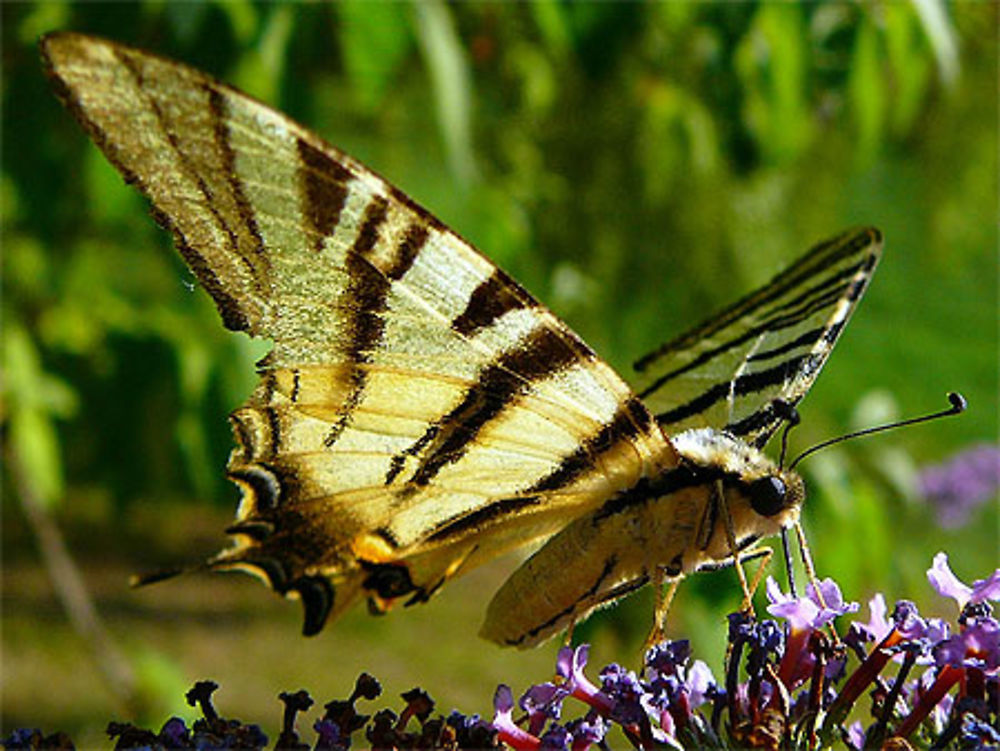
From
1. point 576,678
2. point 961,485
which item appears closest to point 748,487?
point 576,678

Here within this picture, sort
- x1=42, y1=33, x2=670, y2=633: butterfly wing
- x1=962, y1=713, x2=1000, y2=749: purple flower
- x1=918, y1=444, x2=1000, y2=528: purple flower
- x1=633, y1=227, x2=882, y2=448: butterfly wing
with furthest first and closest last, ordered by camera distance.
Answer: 1. x1=918, y1=444, x2=1000, y2=528: purple flower
2. x1=633, y1=227, x2=882, y2=448: butterfly wing
3. x1=42, y1=33, x2=670, y2=633: butterfly wing
4. x1=962, y1=713, x2=1000, y2=749: purple flower

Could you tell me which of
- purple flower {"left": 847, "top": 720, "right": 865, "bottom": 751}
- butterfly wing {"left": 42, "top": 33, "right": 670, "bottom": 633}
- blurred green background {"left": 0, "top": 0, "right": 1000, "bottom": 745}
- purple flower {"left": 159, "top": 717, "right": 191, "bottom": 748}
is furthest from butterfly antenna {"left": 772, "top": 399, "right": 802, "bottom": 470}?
purple flower {"left": 159, "top": 717, "right": 191, "bottom": 748}

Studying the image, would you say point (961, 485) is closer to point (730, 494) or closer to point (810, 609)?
point (730, 494)

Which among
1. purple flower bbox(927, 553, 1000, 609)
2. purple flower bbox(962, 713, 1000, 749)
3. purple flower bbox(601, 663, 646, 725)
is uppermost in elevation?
purple flower bbox(927, 553, 1000, 609)

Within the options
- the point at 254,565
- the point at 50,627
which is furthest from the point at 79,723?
the point at 254,565

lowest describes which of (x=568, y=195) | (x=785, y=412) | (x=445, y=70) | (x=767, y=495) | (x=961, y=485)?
(x=767, y=495)

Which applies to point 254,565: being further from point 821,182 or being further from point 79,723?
point 79,723

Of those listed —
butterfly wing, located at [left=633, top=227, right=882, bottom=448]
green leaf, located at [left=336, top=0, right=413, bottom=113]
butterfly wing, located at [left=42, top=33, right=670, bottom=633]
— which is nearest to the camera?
butterfly wing, located at [left=42, top=33, right=670, bottom=633]

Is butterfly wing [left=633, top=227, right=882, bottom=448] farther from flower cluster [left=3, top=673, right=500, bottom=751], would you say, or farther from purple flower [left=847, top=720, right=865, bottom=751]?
flower cluster [left=3, top=673, right=500, bottom=751]
